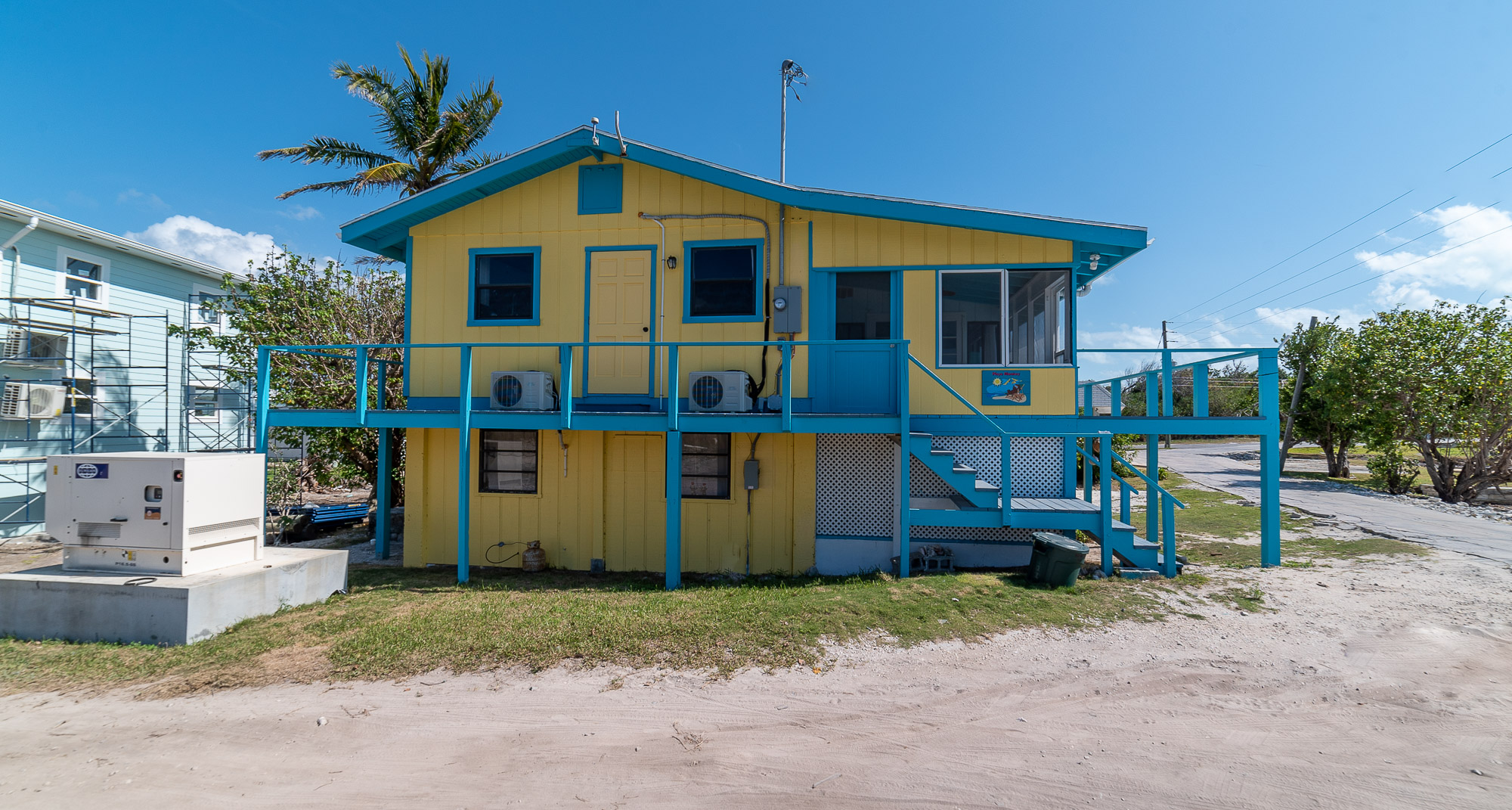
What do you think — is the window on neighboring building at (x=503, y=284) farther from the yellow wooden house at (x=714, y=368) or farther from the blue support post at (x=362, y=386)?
the blue support post at (x=362, y=386)

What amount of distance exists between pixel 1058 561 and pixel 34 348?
20.6 meters

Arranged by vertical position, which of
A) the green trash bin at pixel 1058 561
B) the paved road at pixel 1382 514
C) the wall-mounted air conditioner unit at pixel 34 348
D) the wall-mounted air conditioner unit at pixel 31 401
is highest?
the wall-mounted air conditioner unit at pixel 34 348

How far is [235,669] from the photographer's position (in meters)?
5.46

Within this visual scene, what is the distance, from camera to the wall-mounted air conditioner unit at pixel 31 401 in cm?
1281

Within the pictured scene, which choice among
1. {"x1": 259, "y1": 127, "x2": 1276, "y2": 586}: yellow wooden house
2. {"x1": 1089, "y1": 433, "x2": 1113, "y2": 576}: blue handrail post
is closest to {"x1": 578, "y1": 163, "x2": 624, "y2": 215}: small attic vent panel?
{"x1": 259, "y1": 127, "x2": 1276, "y2": 586}: yellow wooden house

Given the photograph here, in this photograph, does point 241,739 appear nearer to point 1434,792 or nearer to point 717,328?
point 717,328

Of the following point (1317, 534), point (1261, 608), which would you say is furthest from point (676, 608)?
point (1317, 534)

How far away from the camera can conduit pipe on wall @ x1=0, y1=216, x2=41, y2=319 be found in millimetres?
13055

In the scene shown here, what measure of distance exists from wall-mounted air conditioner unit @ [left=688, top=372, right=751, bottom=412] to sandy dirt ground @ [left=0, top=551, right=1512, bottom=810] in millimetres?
3966

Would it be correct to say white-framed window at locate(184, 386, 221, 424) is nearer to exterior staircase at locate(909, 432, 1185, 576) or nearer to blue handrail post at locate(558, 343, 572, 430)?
blue handrail post at locate(558, 343, 572, 430)

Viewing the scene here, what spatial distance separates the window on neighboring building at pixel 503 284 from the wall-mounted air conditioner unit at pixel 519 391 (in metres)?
1.18

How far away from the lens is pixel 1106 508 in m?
7.81

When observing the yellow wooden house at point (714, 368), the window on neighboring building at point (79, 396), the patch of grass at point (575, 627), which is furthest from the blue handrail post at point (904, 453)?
the window on neighboring building at point (79, 396)

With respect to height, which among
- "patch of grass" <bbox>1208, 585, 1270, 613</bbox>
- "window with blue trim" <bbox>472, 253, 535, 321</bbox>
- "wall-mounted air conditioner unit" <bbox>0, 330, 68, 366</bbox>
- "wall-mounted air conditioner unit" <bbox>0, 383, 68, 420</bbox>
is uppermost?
"window with blue trim" <bbox>472, 253, 535, 321</bbox>
